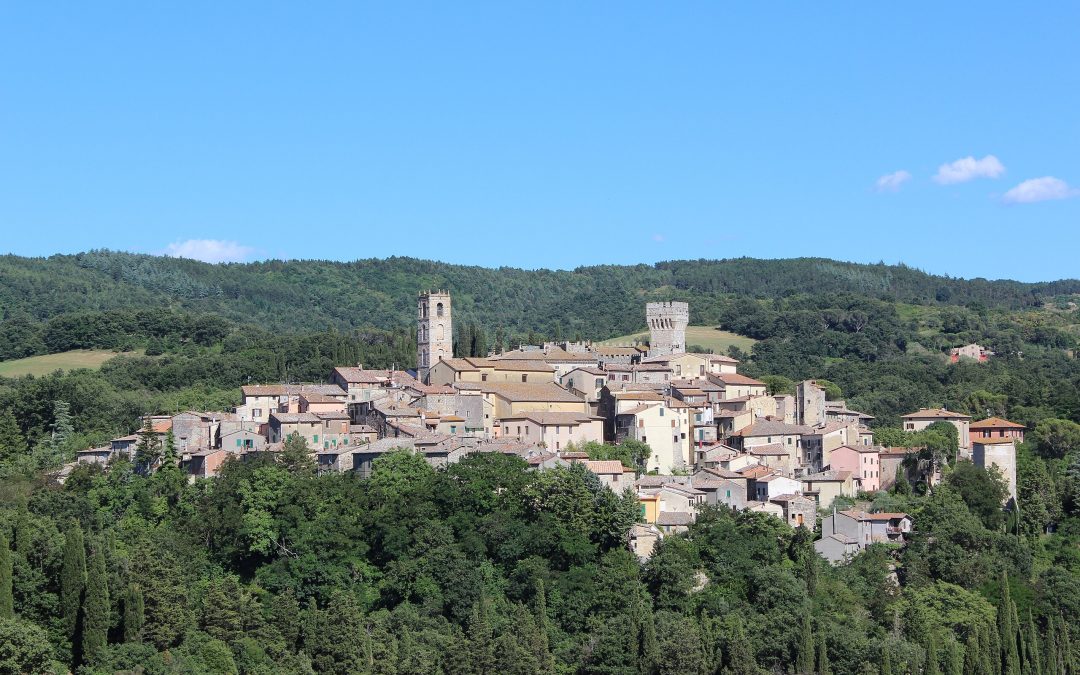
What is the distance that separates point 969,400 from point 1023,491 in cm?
1972

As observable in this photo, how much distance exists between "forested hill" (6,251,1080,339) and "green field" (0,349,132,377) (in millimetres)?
36929

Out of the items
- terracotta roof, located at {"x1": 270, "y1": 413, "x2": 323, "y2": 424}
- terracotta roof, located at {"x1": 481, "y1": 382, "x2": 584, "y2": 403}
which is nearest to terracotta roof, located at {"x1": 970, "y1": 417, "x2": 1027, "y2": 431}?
terracotta roof, located at {"x1": 481, "y1": 382, "x2": 584, "y2": 403}

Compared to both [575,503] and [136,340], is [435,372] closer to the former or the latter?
[575,503]


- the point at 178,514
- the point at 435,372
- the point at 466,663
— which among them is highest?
the point at 435,372

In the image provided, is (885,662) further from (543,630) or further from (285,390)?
(285,390)

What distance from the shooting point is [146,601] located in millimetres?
44719

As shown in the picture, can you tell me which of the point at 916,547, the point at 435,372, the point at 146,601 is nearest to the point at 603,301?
the point at 435,372

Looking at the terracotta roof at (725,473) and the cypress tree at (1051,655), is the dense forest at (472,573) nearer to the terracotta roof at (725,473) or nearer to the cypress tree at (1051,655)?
the cypress tree at (1051,655)

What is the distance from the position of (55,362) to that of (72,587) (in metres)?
57.3

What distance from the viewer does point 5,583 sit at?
4166 centimetres

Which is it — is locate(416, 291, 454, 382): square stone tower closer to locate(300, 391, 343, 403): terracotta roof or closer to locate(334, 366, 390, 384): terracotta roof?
locate(334, 366, 390, 384): terracotta roof


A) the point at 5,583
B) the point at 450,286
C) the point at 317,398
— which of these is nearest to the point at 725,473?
the point at 317,398

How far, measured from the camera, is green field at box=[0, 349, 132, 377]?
93.8 metres

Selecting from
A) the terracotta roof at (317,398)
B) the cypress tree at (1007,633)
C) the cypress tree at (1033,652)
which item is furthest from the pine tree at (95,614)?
the cypress tree at (1033,652)
